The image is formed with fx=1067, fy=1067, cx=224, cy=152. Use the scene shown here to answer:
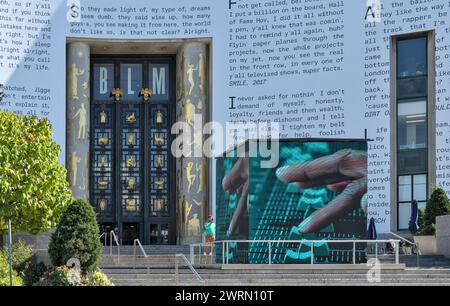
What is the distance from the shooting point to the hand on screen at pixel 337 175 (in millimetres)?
26984

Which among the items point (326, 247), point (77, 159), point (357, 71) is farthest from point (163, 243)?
point (326, 247)

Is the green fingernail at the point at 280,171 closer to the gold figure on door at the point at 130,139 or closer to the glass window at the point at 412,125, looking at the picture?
the glass window at the point at 412,125

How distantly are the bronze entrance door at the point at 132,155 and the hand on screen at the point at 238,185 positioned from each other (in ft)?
62.6

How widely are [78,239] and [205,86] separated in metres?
22.7

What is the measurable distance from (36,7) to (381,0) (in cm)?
1423

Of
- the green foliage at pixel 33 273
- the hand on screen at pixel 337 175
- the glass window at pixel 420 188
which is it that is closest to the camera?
the green foliage at pixel 33 273

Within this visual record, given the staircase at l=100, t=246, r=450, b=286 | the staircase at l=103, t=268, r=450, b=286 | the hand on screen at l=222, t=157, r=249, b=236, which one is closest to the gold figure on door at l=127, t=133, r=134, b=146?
the hand on screen at l=222, t=157, r=249, b=236

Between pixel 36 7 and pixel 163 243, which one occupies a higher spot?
pixel 36 7

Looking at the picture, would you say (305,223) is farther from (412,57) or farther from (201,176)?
(201,176)

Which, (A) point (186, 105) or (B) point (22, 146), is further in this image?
(A) point (186, 105)

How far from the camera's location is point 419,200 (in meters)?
40.8

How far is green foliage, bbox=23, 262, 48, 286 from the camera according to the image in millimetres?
24156

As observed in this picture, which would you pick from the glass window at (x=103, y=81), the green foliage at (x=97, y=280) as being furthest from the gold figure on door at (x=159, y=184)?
the green foliage at (x=97, y=280)

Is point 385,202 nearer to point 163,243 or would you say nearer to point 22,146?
point 163,243
